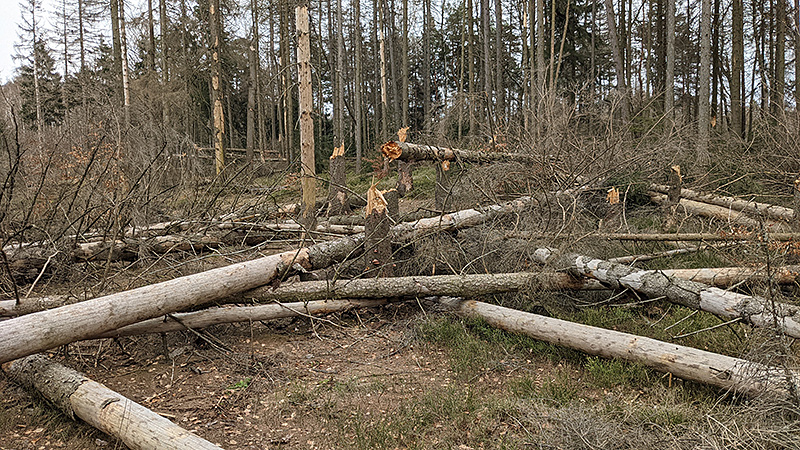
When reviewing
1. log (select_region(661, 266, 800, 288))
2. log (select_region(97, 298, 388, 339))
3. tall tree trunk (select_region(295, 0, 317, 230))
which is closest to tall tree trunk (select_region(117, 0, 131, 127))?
tall tree trunk (select_region(295, 0, 317, 230))

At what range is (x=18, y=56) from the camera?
2812 centimetres

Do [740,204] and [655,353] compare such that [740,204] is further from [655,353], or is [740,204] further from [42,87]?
[42,87]

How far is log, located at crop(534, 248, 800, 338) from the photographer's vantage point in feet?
11.6

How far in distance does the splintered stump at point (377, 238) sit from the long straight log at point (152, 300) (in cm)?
20

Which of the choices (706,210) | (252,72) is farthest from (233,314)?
(252,72)

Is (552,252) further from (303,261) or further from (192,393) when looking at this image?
(192,393)

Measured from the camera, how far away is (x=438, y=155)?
7027mm

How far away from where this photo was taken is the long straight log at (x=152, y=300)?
3.44m

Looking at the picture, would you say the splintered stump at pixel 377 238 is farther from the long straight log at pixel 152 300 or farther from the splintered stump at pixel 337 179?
the splintered stump at pixel 337 179

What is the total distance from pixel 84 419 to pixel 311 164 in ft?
19.2

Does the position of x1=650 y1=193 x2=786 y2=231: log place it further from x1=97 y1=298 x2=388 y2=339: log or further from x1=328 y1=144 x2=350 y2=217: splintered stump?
x1=328 y1=144 x2=350 y2=217: splintered stump

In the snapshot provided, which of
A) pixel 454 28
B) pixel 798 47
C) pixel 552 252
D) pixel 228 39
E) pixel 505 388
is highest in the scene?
pixel 454 28

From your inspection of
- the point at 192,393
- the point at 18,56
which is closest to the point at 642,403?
the point at 192,393

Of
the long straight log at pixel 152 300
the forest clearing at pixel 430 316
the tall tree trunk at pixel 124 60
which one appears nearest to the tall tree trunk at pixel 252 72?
the tall tree trunk at pixel 124 60
